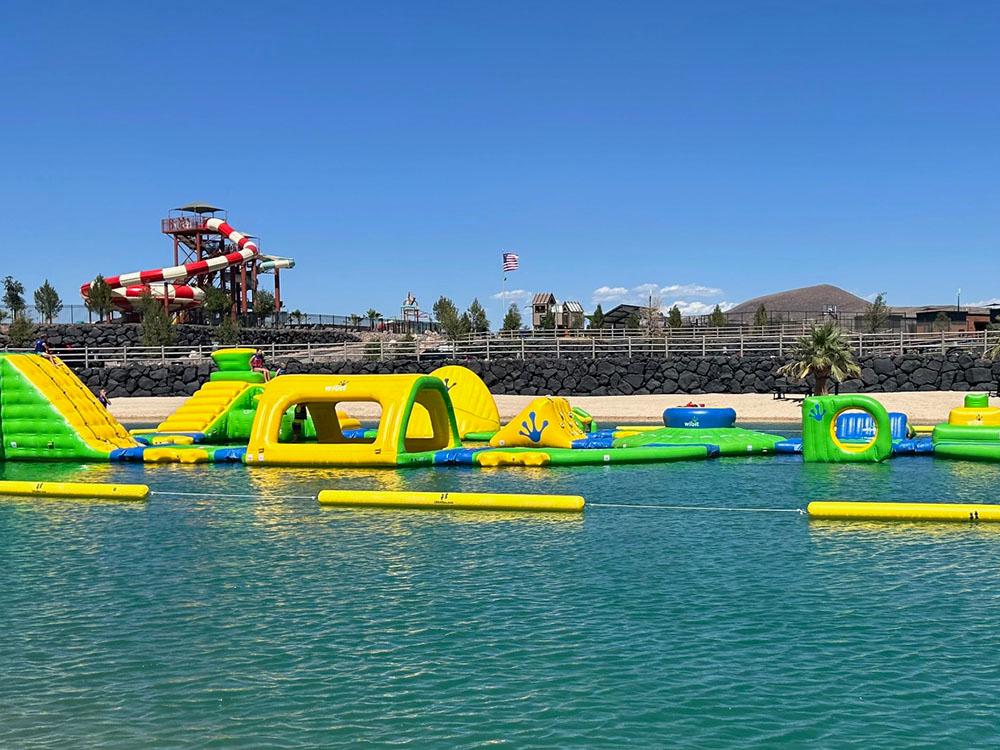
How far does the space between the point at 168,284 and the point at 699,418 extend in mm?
58391

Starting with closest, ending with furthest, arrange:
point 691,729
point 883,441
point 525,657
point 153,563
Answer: point 691,729
point 525,657
point 153,563
point 883,441

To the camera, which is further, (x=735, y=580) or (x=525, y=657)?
(x=735, y=580)

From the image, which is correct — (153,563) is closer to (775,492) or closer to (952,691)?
(952,691)

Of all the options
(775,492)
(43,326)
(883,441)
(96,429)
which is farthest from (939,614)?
(43,326)

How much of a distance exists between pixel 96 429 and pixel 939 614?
1868cm

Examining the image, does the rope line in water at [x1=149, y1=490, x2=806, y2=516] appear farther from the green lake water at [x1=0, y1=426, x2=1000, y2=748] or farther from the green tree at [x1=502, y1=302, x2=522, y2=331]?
the green tree at [x1=502, y1=302, x2=522, y2=331]

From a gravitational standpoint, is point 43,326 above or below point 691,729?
above

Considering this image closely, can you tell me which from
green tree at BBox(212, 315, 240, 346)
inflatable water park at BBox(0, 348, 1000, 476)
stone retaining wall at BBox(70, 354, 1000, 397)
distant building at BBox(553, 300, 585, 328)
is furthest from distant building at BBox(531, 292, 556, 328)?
inflatable water park at BBox(0, 348, 1000, 476)

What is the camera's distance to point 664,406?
3572 centimetres

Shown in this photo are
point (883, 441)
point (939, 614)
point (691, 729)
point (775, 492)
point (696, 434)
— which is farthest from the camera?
point (696, 434)

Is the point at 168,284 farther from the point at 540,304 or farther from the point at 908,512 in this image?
the point at 908,512

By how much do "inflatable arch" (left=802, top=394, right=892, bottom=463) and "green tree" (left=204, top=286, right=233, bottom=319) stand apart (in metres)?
59.1

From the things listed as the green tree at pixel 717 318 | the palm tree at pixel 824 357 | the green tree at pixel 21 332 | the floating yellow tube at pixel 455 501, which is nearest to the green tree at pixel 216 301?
the green tree at pixel 21 332

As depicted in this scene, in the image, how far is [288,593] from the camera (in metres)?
10.2
